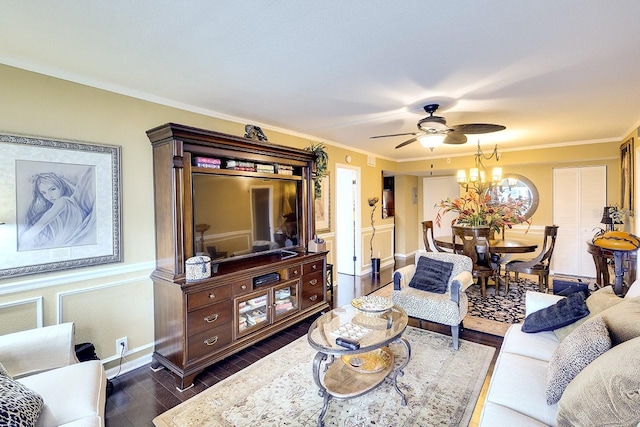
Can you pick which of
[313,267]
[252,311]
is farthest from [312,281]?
[252,311]

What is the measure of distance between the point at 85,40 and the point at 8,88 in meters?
0.78

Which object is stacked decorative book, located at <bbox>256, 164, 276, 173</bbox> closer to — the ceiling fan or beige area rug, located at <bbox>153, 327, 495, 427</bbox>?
the ceiling fan

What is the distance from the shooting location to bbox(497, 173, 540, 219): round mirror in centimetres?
587

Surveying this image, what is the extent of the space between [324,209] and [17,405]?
13.3ft

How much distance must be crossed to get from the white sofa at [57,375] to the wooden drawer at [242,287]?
110 cm

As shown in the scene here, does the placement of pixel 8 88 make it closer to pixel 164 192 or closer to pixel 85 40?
pixel 85 40

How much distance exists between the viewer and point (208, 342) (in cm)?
255

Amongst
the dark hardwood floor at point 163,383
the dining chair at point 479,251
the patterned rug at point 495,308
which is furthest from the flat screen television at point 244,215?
the dining chair at point 479,251

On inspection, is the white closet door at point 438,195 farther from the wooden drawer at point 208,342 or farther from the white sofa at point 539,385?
the wooden drawer at point 208,342

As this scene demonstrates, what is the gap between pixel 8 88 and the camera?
2.06 m

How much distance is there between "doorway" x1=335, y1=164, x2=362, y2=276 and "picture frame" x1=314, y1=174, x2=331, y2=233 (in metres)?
0.70

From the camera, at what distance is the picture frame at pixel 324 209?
15.9 ft

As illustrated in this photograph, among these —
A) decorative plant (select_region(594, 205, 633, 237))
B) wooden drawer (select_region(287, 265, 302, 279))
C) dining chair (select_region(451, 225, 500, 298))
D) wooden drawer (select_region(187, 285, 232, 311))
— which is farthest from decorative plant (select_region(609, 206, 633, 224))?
wooden drawer (select_region(187, 285, 232, 311))

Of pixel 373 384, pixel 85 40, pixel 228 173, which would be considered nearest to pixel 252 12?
pixel 85 40
